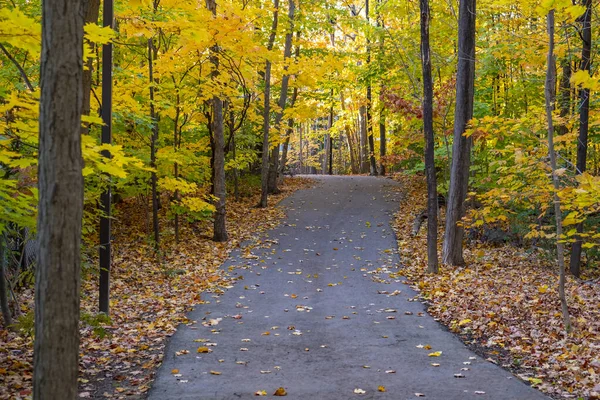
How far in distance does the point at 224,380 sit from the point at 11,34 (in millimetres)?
4142

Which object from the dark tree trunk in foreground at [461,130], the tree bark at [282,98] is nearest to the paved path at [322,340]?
the dark tree trunk in foreground at [461,130]

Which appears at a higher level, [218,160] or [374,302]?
[218,160]

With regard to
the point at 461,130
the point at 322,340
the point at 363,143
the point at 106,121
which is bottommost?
the point at 322,340

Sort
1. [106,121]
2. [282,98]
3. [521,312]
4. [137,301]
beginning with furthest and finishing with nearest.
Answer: [282,98]
[137,301]
[521,312]
[106,121]

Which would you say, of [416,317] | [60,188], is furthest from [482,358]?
[60,188]

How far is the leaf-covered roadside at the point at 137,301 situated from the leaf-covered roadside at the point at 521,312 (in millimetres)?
4408

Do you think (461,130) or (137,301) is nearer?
(137,301)

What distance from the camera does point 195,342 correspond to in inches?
295

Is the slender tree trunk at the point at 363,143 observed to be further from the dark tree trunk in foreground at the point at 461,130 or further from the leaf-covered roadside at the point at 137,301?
the dark tree trunk in foreground at the point at 461,130

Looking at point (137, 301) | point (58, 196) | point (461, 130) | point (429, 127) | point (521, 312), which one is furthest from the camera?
point (461, 130)

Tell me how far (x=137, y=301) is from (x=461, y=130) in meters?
7.78

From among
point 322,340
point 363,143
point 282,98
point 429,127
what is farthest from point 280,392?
point 363,143

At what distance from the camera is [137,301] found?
→ 388 inches

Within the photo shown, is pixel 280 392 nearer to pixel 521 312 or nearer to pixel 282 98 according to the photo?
pixel 521 312
